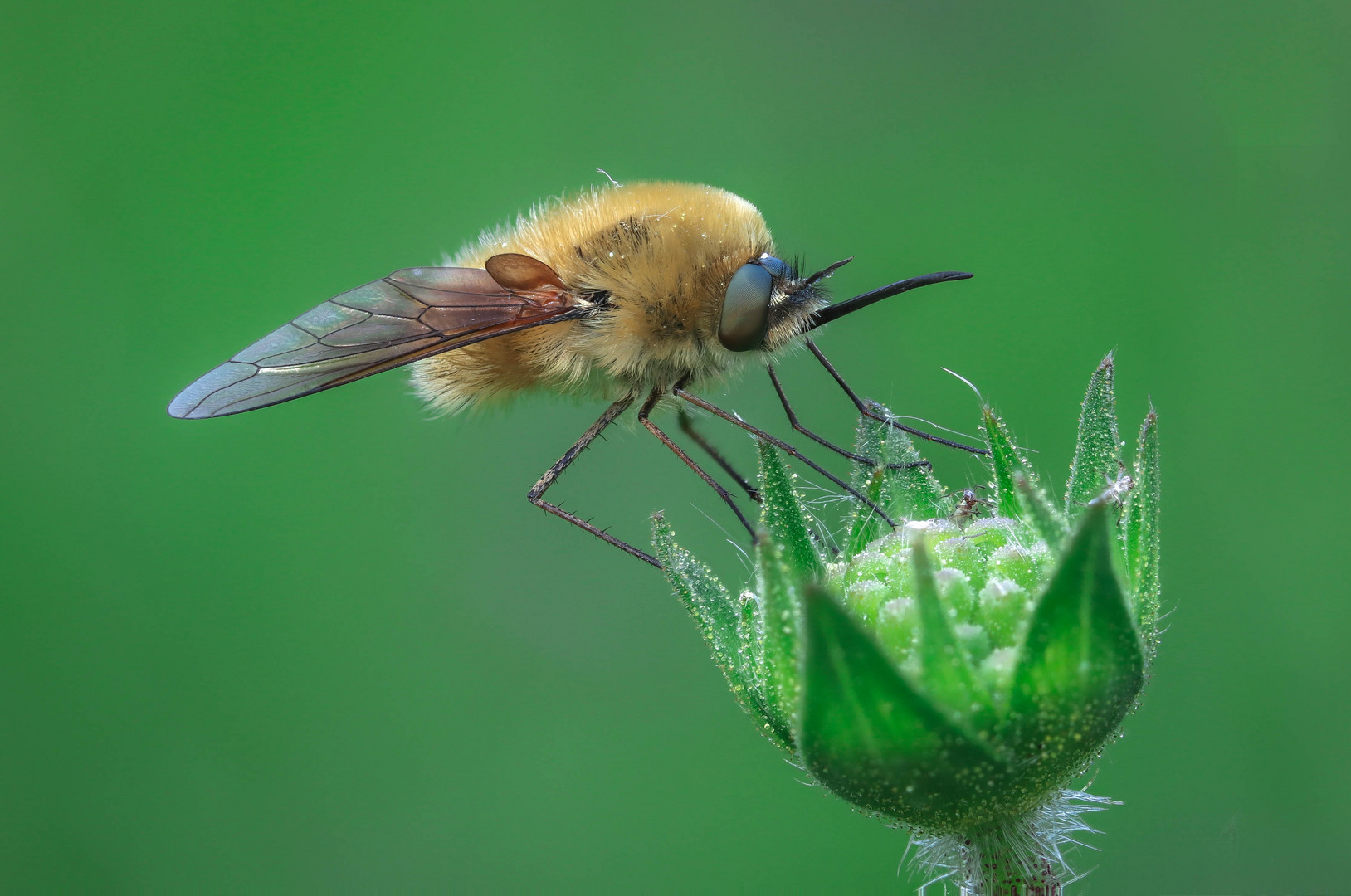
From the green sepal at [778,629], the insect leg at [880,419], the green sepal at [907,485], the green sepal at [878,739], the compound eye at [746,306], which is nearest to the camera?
the green sepal at [878,739]

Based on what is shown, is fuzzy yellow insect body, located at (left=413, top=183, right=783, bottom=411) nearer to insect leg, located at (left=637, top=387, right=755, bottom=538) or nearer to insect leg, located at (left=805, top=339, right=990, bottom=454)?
insect leg, located at (left=637, top=387, right=755, bottom=538)

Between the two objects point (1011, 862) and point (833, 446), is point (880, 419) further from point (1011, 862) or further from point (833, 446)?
point (1011, 862)

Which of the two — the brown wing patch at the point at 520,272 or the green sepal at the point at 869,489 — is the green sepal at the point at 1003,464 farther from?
the brown wing patch at the point at 520,272

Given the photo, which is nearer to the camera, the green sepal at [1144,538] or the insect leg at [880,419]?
the green sepal at [1144,538]

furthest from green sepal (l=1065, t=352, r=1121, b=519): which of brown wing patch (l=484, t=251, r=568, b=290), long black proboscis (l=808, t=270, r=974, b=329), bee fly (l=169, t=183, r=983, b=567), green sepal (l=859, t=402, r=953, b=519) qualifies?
brown wing patch (l=484, t=251, r=568, b=290)

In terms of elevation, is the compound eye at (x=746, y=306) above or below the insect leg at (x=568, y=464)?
above

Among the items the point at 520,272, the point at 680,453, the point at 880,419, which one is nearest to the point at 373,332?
the point at 520,272

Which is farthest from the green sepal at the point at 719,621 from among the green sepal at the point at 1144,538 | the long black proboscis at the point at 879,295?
the long black proboscis at the point at 879,295
